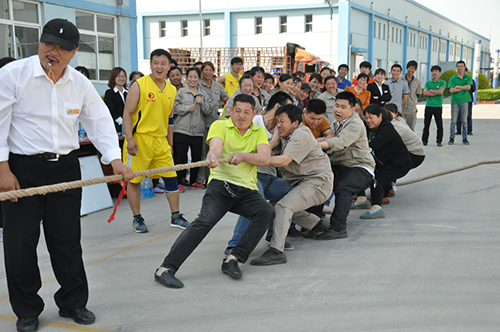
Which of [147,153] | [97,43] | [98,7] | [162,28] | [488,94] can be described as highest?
[162,28]

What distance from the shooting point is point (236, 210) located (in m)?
4.43

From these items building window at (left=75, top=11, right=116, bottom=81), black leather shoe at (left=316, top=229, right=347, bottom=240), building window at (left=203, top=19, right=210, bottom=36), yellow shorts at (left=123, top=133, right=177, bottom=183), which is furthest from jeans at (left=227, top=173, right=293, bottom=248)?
building window at (left=203, top=19, right=210, bottom=36)

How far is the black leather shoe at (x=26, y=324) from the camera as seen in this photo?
127 inches

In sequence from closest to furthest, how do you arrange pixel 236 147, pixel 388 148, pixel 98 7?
pixel 236 147 → pixel 388 148 → pixel 98 7

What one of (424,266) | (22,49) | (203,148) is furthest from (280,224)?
(22,49)

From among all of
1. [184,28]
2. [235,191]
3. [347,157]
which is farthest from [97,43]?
[184,28]

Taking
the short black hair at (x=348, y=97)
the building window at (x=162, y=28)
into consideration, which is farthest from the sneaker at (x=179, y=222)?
the building window at (x=162, y=28)

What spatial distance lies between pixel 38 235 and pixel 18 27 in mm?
10355

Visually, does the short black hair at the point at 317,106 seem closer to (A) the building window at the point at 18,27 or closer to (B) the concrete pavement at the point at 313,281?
(B) the concrete pavement at the point at 313,281

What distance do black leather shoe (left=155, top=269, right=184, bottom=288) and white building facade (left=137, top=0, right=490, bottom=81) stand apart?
2904 centimetres

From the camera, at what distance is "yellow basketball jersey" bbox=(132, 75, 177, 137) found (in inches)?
215

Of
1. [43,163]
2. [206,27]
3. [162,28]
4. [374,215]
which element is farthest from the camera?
[162,28]

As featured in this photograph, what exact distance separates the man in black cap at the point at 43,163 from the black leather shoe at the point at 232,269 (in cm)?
120

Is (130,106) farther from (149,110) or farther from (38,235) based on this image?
(38,235)
